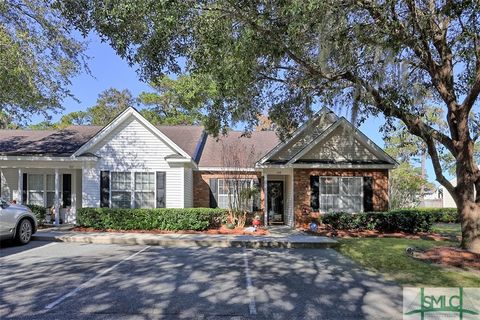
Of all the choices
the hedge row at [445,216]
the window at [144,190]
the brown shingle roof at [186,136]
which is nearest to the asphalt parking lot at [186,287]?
the window at [144,190]

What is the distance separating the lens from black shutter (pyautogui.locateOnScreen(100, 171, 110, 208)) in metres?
18.3

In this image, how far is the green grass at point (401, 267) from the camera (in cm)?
828

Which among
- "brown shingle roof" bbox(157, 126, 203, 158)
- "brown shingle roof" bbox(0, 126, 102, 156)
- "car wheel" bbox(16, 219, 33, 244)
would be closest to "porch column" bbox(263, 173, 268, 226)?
"brown shingle roof" bbox(157, 126, 203, 158)

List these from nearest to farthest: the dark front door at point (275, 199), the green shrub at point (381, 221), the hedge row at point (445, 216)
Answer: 1. the green shrub at point (381, 221)
2. the dark front door at point (275, 199)
3. the hedge row at point (445, 216)

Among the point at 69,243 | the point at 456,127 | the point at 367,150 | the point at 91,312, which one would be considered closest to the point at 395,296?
the point at 91,312

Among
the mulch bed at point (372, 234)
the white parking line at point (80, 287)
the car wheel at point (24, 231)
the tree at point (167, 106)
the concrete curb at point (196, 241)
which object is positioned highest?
the tree at point (167, 106)

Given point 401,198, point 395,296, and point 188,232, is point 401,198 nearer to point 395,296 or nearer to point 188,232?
point 188,232

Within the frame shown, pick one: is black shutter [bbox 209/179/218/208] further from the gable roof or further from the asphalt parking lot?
the asphalt parking lot

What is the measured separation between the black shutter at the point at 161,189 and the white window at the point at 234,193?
282cm

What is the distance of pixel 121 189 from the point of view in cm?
1859

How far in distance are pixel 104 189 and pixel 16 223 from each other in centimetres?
603

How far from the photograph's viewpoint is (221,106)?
13000mm

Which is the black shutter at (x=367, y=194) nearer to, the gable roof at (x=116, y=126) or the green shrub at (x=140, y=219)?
the green shrub at (x=140, y=219)

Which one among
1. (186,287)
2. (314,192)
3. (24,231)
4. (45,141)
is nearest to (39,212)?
(45,141)
